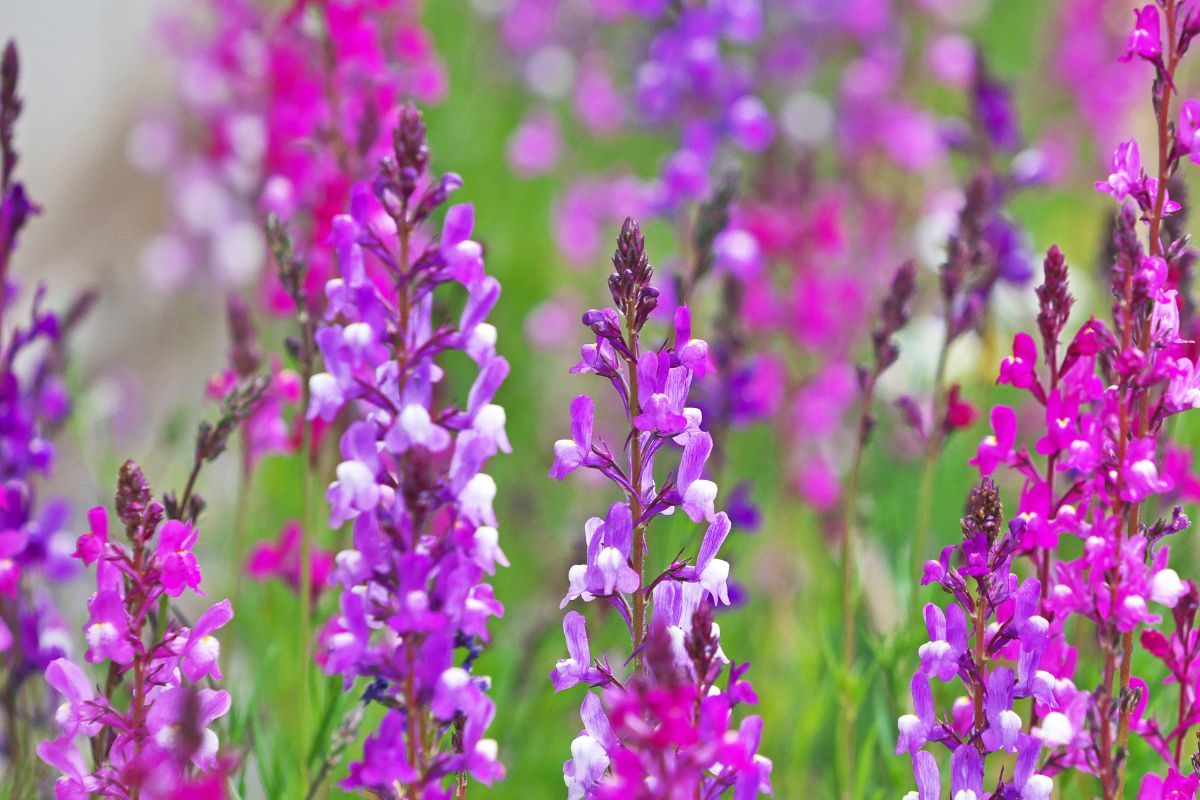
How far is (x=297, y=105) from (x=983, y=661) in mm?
2226

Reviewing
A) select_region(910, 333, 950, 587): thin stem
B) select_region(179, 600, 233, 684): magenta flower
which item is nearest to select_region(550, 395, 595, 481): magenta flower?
select_region(179, 600, 233, 684): magenta flower

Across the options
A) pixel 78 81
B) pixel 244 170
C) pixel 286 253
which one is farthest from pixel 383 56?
pixel 78 81

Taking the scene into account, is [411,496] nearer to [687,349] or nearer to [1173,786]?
[687,349]

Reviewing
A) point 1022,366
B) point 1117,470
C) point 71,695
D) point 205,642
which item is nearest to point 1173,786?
point 1117,470

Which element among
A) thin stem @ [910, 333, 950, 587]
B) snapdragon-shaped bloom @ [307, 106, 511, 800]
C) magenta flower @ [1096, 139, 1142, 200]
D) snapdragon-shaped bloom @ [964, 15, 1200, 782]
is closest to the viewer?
snapdragon-shaped bloom @ [307, 106, 511, 800]

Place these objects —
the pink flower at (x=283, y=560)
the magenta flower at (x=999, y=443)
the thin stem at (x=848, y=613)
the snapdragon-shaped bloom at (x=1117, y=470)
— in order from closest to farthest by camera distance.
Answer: the snapdragon-shaped bloom at (x=1117, y=470) < the magenta flower at (x=999, y=443) < the thin stem at (x=848, y=613) < the pink flower at (x=283, y=560)

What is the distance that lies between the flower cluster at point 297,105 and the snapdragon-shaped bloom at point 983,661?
1470mm

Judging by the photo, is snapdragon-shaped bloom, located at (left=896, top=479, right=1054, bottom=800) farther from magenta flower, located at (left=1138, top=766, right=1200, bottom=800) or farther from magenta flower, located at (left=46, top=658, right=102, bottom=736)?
magenta flower, located at (left=46, top=658, right=102, bottom=736)

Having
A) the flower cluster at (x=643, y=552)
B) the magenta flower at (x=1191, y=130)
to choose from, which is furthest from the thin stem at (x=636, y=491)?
the magenta flower at (x=1191, y=130)

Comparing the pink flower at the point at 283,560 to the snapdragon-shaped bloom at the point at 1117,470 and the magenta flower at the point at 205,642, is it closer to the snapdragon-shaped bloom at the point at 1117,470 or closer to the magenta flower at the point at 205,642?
the magenta flower at the point at 205,642

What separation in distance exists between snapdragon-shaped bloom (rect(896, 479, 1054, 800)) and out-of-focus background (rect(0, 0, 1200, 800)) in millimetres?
623

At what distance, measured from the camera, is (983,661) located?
1.51 metres

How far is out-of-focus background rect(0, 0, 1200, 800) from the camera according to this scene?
2.82 metres

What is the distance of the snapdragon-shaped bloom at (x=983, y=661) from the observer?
150 cm
